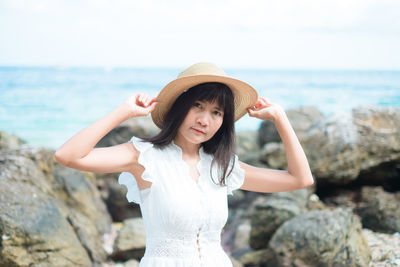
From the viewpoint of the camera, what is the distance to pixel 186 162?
251 centimetres


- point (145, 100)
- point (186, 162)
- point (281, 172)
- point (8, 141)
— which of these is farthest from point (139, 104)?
point (8, 141)

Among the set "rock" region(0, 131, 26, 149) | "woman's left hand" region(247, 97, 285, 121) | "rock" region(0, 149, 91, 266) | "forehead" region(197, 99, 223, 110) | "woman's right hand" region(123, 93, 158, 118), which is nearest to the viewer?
"woman's right hand" region(123, 93, 158, 118)

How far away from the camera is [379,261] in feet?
12.7

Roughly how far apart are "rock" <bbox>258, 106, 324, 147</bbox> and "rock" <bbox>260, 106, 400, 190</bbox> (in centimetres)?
185

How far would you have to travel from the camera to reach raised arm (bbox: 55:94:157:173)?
2.08 m

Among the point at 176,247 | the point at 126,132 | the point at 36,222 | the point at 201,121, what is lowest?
the point at 126,132

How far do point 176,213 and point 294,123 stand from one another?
263 inches

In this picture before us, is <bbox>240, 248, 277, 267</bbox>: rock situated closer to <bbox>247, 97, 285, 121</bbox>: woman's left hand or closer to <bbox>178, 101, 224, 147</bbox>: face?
<bbox>247, 97, 285, 121</bbox>: woman's left hand

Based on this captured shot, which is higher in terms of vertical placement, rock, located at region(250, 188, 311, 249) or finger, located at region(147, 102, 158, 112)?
finger, located at region(147, 102, 158, 112)

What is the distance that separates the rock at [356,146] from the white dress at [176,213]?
3720 millimetres

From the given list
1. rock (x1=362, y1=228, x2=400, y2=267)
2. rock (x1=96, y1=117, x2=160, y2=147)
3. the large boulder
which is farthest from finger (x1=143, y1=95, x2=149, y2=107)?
rock (x1=96, y1=117, x2=160, y2=147)

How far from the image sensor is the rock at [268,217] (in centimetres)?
500

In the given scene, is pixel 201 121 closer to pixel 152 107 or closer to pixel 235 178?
pixel 152 107

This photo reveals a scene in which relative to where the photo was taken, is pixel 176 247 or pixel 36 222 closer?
pixel 176 247
